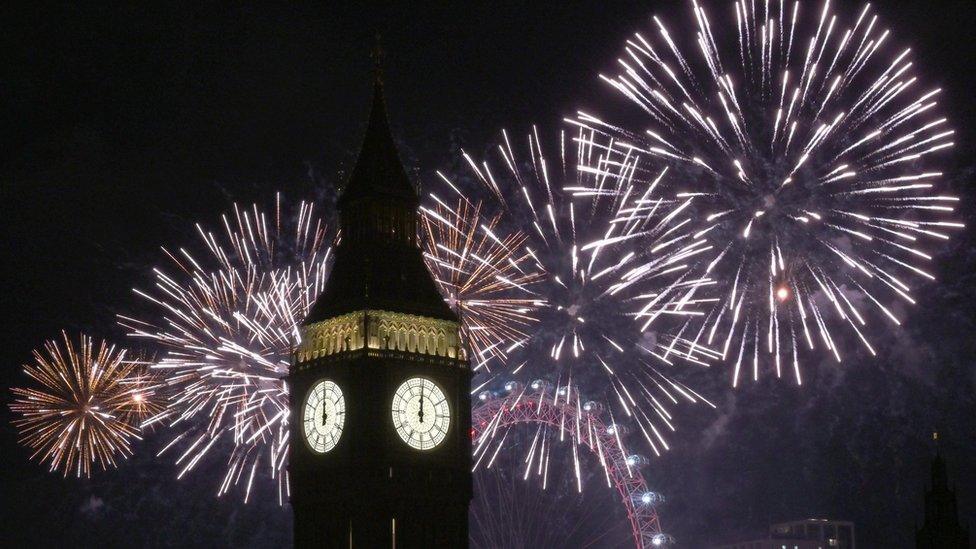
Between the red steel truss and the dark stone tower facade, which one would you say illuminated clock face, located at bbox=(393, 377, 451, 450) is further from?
the dark stone tower facade

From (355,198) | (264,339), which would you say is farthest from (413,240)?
Result: (264,339)

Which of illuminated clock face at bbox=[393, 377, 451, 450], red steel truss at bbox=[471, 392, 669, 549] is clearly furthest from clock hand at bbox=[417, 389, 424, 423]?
red steel truss at bbox=[471, 392, 669, 549]

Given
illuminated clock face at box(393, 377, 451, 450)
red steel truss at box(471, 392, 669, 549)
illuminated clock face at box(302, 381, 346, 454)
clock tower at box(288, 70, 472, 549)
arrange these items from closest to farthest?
clock tower at box(288, 70, 472, 549), illuminated clock face at box(393, 377, 451, 450), illuminated clock face at box(302, 381, 346, 454), red steel truss at box(471, 392, 669, 549)

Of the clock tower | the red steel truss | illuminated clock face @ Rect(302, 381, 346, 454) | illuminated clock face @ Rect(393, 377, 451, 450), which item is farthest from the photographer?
the red steel truss

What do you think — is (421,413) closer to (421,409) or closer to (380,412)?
(421,409)

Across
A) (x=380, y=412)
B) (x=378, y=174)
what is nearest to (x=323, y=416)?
(x=380, y=412)

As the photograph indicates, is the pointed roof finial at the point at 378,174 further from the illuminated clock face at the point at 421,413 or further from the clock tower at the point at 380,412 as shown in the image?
the illuminated clock face at the point at 421,413

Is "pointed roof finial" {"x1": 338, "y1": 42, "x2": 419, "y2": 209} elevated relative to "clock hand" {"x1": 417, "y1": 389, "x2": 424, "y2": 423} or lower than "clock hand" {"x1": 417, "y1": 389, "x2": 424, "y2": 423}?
elevated

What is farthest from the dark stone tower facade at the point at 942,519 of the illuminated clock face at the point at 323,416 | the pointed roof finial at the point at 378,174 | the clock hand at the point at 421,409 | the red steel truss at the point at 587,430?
the illuminated clock face at the point at 323,416
